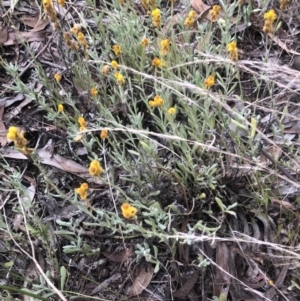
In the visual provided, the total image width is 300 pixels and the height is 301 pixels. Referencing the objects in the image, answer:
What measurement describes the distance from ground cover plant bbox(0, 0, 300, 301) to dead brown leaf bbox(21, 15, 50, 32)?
1.38 ft

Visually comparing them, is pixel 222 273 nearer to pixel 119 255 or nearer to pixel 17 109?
pixel 119 255

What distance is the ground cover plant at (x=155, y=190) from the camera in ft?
4.99

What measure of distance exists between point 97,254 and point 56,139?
561 mm

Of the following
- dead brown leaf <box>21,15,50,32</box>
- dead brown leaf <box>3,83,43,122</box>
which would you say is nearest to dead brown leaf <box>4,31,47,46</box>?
dead brown leaf <box>21,15,50,32</box>

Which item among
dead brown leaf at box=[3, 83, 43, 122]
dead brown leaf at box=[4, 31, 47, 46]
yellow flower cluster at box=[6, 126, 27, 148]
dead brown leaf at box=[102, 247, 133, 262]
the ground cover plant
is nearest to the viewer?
yellow flower cluster at box=[6, 126, 27, 148]

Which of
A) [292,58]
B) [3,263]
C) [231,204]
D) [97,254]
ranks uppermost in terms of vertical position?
[292,58]

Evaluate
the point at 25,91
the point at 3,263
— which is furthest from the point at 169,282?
the point at 25,91

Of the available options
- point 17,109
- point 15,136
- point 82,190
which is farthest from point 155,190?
point 17,109

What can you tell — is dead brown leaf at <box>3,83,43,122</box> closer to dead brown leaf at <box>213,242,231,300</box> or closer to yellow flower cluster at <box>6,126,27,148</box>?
yellow flower cluster at <box>6,126,27,148</box>

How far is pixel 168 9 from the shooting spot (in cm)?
229

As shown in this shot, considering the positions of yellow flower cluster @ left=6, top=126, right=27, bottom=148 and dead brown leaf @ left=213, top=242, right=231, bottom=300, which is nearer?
yellow flower cluster @ left=6, top=126, right=27, bottom=148

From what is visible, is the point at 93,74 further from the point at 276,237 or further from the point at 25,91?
the point at 276,237

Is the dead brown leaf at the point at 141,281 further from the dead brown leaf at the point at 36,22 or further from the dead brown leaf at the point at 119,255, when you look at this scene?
the dead brown leaf at the point at 36,22

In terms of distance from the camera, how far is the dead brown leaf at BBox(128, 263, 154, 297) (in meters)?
1.59
